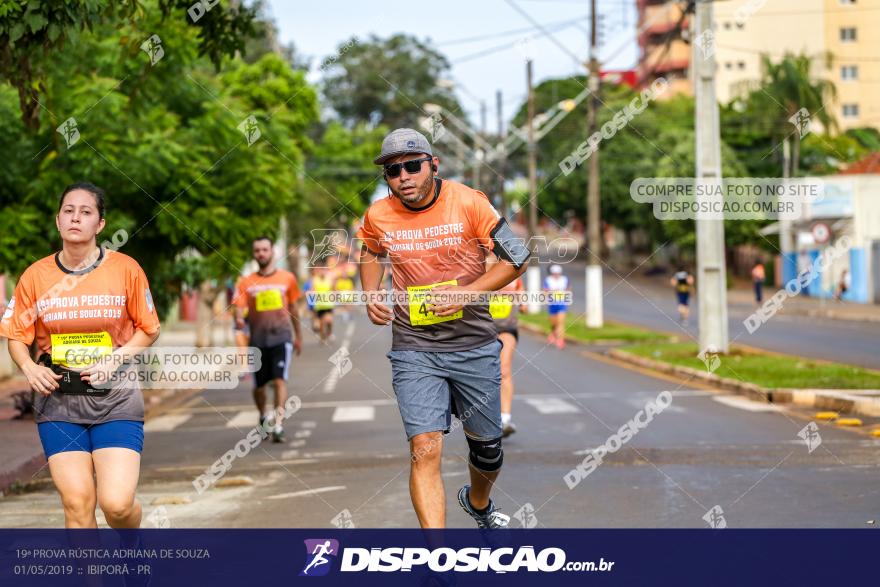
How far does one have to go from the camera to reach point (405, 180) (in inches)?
241

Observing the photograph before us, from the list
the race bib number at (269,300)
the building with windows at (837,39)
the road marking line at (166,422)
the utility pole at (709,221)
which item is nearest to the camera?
the race bib number at (269,300)

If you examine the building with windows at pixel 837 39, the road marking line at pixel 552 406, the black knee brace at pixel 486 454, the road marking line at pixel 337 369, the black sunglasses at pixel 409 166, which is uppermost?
the building with windows at pixel 837 39

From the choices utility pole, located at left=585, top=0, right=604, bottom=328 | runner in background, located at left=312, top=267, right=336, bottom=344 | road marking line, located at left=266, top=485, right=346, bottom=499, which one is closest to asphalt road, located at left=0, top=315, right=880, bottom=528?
road marking line, located at left=266, top=485, right=346, bottom=499

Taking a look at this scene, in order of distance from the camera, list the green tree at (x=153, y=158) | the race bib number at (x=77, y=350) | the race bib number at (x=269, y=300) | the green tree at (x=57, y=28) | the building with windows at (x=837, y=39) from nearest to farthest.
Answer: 1. the race bib number at (x=77, y=350)
2. the green tree at (x=57, y=28)
3. the race bib number at (x=269, y=300)
4. the green tree at (x=153, y=158)
5. the building with windows at (x=837, y=39)

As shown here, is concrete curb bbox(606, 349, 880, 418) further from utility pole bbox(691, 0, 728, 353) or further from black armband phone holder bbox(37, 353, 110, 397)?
black armband phone holder bbox(37, 353, 110, 397)

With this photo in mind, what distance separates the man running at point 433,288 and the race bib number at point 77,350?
125 centimetres

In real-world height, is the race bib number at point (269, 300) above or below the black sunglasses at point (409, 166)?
below

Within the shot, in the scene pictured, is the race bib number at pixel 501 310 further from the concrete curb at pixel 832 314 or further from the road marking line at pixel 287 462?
the concrete curb at pixel 832 314

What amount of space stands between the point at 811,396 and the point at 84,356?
10972 millimetres

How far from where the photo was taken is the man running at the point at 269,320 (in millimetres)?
13547

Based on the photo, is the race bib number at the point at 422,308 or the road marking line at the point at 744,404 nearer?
the race bib number at the point at 422,308

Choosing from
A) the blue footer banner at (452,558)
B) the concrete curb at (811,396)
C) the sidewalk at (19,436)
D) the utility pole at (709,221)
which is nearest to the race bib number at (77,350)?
the blue footer banner at (452,558)

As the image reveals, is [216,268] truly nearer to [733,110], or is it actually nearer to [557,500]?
[557,500]

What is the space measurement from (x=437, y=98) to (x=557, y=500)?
6902cm
